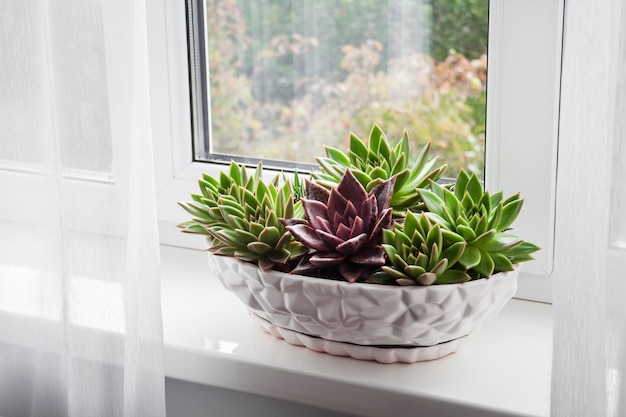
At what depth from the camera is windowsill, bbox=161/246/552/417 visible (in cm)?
82

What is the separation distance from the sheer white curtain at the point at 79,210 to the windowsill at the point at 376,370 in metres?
0.09

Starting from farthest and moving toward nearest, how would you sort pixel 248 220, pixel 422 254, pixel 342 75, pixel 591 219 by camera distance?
pixel 342 75
pixel 248 220
pixel 422 254
pixel 591 219

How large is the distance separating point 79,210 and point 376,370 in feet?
Answer: 1.23

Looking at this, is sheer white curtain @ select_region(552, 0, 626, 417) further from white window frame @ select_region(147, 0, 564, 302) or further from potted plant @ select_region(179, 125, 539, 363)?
white window frame @ select_region(147, 0, 564, 302)

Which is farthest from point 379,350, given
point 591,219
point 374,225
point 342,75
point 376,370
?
point 342,75

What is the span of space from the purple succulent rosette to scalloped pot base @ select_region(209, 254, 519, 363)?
0.02 metres

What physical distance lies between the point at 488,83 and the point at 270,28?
0.37 m

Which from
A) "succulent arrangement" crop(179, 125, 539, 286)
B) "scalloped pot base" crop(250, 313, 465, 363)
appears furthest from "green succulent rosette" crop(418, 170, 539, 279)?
"scalloped pot base" crop(250, 313, 465, 363)

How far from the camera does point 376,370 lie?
0.86 meters

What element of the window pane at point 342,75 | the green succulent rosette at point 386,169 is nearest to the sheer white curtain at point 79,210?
the green succulent rosette at point 386,169

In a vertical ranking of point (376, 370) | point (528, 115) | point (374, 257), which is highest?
point (528, 115)

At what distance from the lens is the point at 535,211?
0.99m

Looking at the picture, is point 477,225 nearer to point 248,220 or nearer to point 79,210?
point 248,220

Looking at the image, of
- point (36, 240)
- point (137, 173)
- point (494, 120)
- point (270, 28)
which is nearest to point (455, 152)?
point (494, 120)
